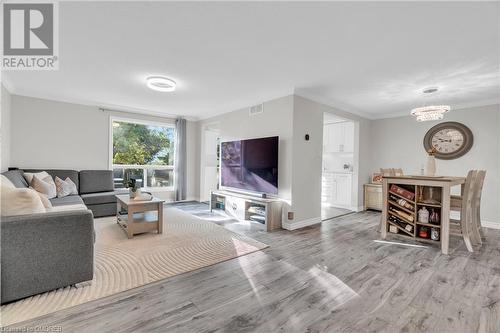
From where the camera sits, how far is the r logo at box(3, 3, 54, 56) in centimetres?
186

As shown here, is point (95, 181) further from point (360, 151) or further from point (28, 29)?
point (360, 151)

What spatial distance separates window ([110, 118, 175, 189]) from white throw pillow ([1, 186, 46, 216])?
3.55 metres

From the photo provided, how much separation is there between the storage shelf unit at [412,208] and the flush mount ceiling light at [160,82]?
3.59 metres

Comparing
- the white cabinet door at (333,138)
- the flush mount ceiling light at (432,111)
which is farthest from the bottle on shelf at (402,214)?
the white cabinet door at (333,138)

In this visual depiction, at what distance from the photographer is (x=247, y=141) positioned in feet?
14.1

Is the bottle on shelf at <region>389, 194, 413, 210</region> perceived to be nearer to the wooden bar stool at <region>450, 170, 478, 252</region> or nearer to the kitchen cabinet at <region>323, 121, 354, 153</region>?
the wooden bar stool at <region>450, 170, 478, 252</region>

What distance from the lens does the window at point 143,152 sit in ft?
17.3

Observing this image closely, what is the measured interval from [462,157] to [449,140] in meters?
0.39

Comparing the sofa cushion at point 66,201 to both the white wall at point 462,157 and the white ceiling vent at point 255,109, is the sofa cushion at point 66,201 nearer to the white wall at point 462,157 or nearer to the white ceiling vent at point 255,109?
the white ceiling vent at point 255,109

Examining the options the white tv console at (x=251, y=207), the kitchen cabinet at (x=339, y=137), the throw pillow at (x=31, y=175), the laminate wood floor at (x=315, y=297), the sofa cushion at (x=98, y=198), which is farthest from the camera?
the kitchen cabinet at (x=339, y=137)

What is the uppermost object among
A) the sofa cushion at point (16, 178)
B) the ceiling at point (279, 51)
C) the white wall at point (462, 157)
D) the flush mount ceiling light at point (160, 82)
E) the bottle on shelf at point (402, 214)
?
the ceiling at point (279, 51)

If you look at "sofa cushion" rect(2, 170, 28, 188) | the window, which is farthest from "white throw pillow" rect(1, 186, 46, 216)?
the window

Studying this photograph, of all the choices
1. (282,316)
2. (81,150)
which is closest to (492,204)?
(282,316)

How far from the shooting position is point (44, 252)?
1751 mm
